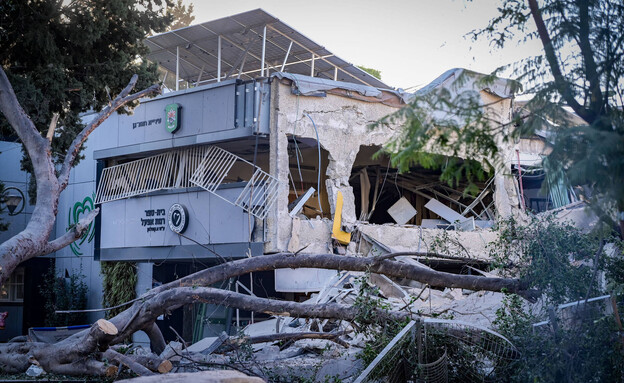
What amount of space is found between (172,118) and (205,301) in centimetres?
878

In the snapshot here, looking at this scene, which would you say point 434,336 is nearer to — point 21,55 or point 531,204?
point 21,55

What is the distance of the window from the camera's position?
27031 millimetres

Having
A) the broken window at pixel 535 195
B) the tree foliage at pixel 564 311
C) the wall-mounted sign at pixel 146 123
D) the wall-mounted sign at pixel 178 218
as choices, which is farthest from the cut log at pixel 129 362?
the wall-mounted sign at pixel 146 123

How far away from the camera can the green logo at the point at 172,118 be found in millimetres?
19309

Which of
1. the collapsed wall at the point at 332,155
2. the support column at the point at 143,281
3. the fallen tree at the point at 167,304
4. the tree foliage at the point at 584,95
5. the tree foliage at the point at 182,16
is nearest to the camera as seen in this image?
the tree foliage at the point at 584,95

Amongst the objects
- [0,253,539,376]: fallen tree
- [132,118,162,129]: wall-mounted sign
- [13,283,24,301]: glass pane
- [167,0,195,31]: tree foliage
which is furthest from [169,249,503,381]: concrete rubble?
[167,0,195,31]: tree foliage

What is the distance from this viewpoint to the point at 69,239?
1422cm

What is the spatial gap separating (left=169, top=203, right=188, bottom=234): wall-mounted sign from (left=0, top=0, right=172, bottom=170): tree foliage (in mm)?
3217

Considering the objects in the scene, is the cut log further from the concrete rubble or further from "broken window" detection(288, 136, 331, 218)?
"broken window" detection(288, 136, 331, 218)

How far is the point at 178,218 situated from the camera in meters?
19.4

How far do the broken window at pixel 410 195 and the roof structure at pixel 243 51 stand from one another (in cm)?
272

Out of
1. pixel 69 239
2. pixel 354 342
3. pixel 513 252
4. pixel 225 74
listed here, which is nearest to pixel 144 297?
pixel 69 239

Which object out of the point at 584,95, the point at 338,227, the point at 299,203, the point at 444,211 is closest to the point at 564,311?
the point at 584,95

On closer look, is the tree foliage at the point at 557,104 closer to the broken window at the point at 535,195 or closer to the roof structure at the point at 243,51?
the broken window at the point at 535,195
